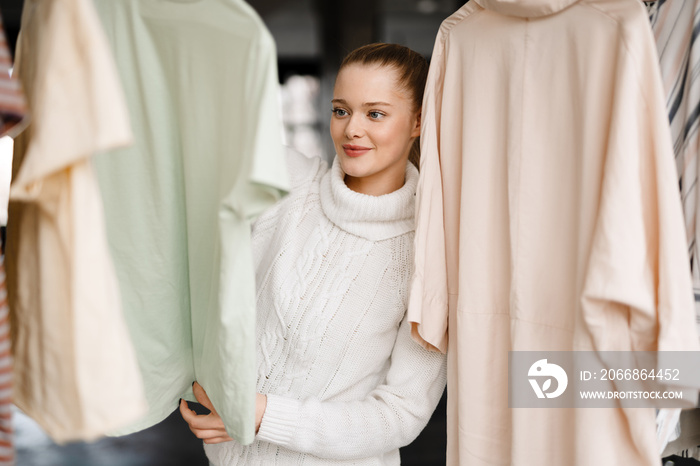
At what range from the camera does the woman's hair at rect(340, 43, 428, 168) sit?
1.35 m

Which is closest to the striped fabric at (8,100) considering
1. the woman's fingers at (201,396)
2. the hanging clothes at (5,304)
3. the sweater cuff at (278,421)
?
the hanging clothes at (5,304)

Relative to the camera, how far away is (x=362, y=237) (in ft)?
4.42

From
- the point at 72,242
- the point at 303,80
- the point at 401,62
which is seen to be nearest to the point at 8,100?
the point at 72,242

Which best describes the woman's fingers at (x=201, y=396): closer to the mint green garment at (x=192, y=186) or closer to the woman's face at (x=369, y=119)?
the mint green garment at (x=192, y=186)

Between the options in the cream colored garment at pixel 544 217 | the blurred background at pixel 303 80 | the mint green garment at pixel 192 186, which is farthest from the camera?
the blurred background at pixel 303 80

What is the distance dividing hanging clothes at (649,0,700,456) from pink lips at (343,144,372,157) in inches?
23.4

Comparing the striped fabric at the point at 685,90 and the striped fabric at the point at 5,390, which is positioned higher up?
the striped fabric at the point at 685,90

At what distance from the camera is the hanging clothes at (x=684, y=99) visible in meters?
1.01

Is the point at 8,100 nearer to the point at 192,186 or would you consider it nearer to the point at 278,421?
the point at 192,186

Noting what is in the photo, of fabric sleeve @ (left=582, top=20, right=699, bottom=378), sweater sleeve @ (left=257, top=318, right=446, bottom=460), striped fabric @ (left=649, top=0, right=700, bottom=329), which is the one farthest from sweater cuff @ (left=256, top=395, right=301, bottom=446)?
striped fabric @ (left=649, top=0, right=700, bottom=329)

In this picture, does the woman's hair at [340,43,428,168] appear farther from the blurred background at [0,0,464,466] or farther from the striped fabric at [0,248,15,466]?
the striped fabric at [0,248,15,466]

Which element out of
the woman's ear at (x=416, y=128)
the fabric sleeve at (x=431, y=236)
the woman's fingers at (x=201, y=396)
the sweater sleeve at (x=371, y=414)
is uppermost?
the woman's ear at (x=416, y=128)

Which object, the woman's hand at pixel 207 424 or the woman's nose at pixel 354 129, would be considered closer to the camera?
the woman's hand at pixel 207 424

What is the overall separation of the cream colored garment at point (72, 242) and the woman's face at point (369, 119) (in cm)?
72
